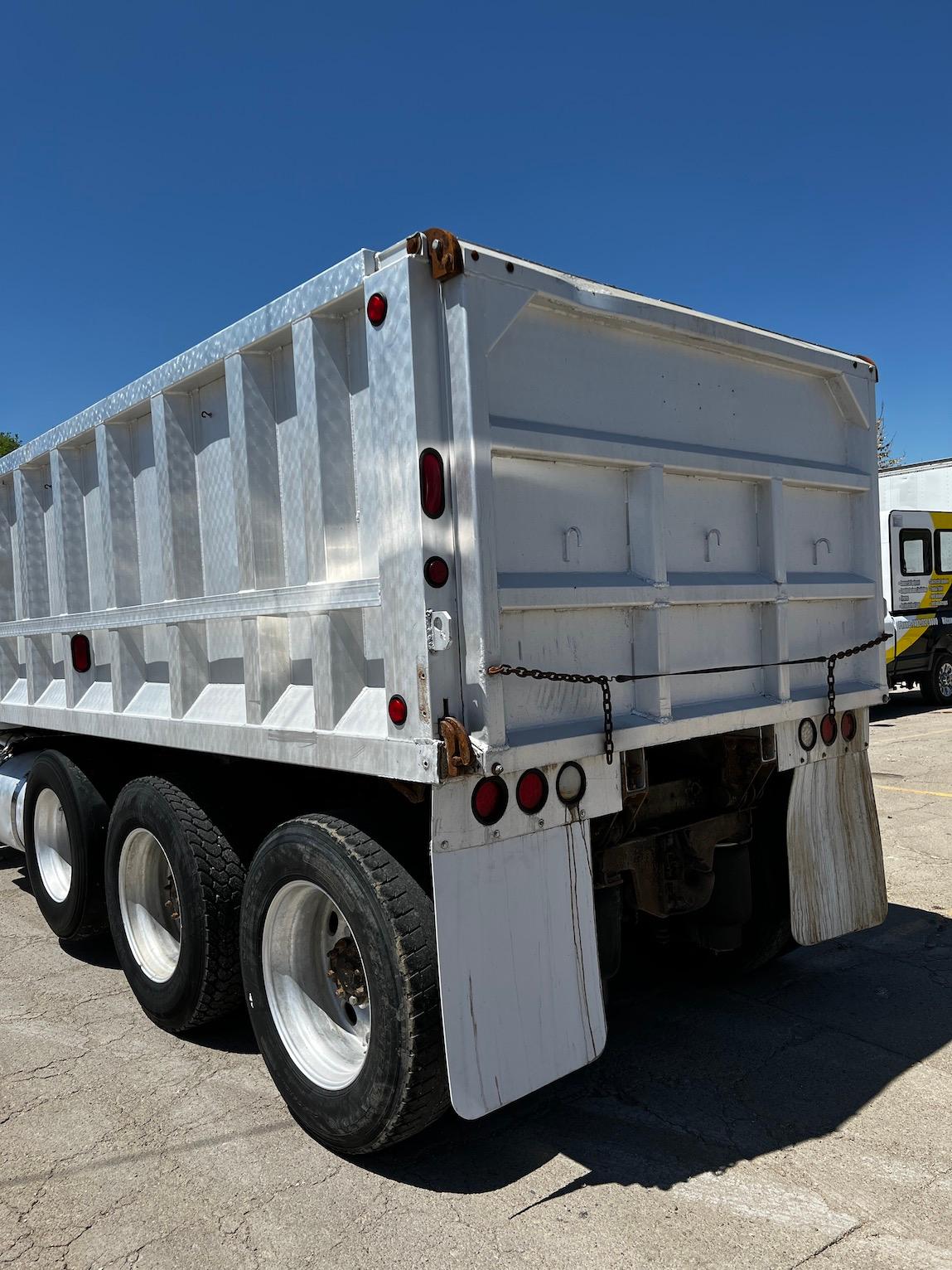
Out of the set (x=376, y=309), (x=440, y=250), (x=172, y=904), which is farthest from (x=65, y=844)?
(x=440, y=250)

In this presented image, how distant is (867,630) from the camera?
4562 millimetres

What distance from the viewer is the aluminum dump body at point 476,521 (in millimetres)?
2961

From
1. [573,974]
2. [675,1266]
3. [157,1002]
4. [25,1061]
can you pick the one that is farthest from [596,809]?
[25,1061]

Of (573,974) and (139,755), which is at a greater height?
(139,755)

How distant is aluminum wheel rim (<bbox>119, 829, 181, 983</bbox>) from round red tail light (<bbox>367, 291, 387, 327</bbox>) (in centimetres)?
271

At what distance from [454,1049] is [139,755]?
279 cm

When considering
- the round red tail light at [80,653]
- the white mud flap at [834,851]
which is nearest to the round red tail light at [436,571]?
the white mud flap at [834,851]

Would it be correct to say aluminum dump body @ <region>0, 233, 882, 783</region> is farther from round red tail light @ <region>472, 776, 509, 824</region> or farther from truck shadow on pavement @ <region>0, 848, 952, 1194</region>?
truck shadow on pavement @ <region>0, 848, 952, 1194</region>

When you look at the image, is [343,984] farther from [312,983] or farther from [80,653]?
[80,653]

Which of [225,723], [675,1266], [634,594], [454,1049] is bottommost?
[675,1266]

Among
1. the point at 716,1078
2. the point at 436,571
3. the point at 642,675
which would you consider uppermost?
the point at 436,571

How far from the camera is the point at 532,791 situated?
3125mm

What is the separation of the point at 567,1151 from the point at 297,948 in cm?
114

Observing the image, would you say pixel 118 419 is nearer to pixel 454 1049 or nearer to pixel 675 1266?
pixel 454 1049
